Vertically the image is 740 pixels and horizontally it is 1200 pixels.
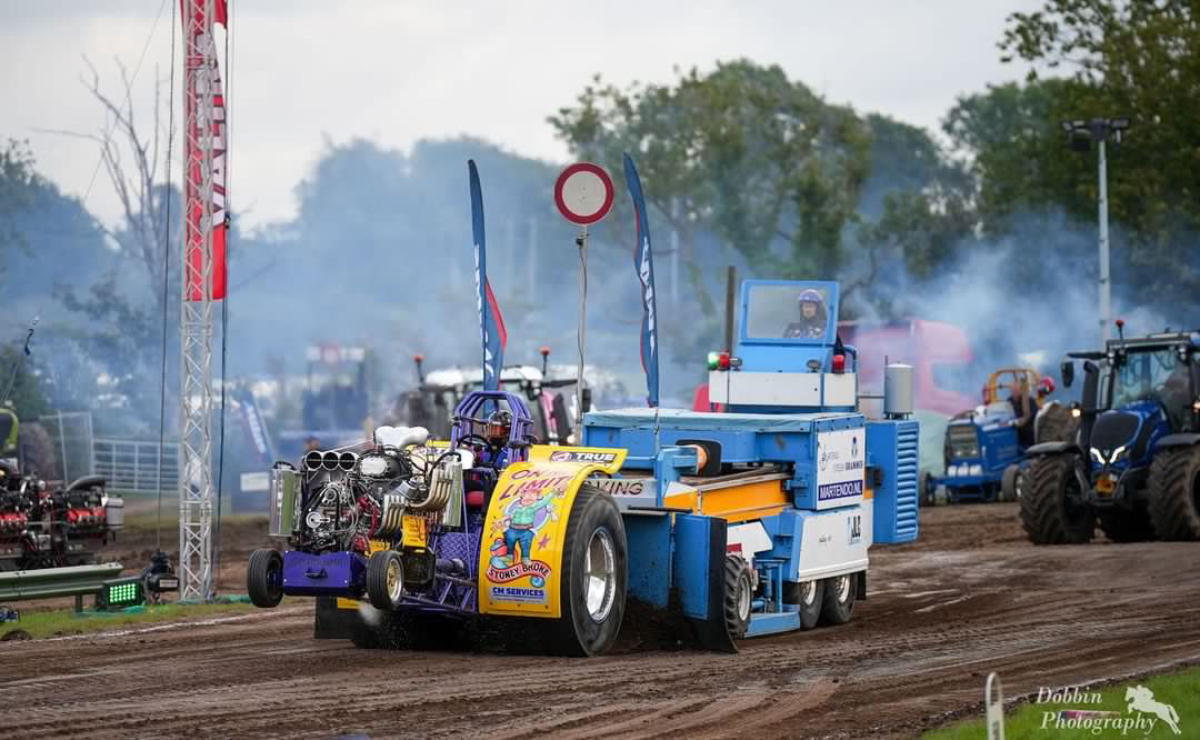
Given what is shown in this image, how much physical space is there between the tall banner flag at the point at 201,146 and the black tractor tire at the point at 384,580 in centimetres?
706

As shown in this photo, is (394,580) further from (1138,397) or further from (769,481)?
(1138,397)

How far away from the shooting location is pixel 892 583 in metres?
20.0

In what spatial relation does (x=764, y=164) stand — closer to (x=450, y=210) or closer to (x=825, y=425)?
(x=450, y=210)

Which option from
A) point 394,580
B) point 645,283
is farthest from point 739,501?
point 394,580

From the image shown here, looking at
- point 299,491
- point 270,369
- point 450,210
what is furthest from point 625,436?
point 450,210

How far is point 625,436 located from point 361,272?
3717 cm

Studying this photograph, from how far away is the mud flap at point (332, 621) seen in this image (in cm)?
1376

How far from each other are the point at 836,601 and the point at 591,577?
3733mm

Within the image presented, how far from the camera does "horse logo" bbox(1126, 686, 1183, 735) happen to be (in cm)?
971

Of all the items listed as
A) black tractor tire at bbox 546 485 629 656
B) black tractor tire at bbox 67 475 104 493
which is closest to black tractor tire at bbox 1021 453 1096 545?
black tractor tire at bbox 67 475 104 493

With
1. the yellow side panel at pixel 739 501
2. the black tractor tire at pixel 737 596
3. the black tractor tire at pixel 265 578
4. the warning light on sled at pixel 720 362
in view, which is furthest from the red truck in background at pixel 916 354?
the black tractor tire at pixel 265 578

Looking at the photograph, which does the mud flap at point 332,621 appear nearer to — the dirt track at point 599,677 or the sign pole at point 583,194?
the dirt track at point 599,677

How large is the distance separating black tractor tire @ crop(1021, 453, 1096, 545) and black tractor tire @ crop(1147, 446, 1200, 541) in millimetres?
1025

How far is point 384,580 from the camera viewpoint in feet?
39.2
